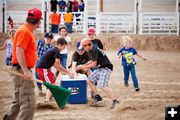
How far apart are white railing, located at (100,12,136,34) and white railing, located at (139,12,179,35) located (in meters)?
0.59

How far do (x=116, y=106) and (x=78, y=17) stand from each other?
18.4m

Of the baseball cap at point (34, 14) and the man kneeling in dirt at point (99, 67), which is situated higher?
the baseball cap at point (34, 14)

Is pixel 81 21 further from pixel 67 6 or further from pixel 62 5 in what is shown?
pixel 62 5

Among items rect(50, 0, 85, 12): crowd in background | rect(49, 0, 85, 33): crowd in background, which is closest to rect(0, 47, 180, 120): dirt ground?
rect(49, 0, 85, 33): crowd in background

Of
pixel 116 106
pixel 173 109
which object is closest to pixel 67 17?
pixel 116 106

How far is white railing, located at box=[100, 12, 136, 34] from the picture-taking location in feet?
96.6

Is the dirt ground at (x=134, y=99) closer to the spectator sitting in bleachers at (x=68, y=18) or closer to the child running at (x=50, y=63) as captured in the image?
the child running at (x=50, y=63)

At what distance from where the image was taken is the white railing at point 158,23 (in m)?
29.0

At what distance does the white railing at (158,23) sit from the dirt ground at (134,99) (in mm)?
8252

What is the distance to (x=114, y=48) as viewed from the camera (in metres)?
28.3

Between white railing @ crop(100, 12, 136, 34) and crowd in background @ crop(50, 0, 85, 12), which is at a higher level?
crowd in background @ crop(50, 0, 85, 12)

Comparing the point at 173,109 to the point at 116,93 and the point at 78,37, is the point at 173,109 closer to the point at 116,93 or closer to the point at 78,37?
the point at 116,93

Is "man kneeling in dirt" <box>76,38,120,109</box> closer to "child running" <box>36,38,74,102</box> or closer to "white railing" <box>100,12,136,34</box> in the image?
"child running" <box>36,38,74,102</box>

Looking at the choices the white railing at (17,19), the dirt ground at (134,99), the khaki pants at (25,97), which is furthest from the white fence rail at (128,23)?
the khaki pants at (25,97)
